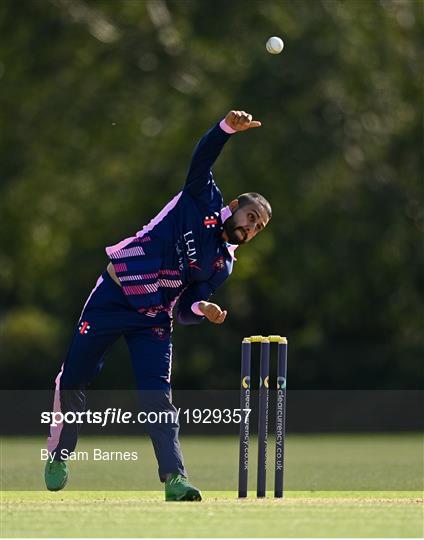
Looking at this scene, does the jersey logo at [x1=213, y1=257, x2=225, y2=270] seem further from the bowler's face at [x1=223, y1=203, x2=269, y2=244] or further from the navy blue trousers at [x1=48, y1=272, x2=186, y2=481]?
the navy blue trousers at [x1=48, y1=272, x2=186, y2=481]

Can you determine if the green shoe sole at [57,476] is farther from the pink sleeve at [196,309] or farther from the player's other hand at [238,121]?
the player's other hand at [238,121]

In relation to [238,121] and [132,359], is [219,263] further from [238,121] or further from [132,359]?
[238,121]

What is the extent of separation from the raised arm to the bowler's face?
247mm

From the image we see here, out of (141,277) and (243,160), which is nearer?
(141,277)

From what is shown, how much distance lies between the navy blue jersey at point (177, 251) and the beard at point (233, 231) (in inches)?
1.6

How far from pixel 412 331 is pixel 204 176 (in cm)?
1394

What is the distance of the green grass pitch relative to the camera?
6191 mm

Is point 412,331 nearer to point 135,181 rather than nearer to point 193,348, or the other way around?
point 193,348

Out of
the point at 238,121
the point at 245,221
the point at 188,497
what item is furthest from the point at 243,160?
the point at 188,497

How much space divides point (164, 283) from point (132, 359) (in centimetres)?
43

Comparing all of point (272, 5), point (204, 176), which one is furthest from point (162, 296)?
point (272, 5)

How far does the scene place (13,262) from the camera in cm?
2288

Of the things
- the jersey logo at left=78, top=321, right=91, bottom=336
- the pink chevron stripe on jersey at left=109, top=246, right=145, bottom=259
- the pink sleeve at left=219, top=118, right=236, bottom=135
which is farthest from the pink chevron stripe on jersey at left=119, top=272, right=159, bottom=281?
the pink sleeve at left=219, top=118, right=236, bottom=135

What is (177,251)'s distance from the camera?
768 centimetres
